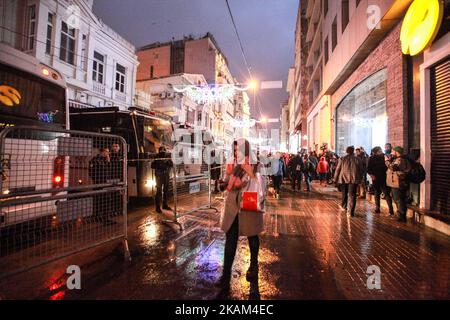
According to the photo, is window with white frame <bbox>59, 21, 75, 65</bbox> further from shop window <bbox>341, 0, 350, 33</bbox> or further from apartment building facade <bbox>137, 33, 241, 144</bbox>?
apartment building facade <bbox>137, 33, 241, 144</bbox>

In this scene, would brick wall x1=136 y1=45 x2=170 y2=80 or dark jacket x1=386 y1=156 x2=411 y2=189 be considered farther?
brick wall x1=136 y1=45 x2=170 y2=80

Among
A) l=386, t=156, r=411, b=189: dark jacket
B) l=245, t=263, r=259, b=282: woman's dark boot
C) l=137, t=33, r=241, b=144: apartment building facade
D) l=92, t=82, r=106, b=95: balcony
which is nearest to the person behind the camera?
l=245, t=263, r=259, b=282: woman's dark boot

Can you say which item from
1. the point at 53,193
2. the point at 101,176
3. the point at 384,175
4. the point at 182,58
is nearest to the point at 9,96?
the point at 53,193

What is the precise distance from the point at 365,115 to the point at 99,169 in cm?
1137

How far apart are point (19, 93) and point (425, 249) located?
8287mm

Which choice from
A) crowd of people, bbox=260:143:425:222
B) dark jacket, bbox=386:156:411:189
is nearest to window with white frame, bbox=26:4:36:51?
crowd of people, bbox=260:143:425:222

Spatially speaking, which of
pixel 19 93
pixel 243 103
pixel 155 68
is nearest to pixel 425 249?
pixel 19 93

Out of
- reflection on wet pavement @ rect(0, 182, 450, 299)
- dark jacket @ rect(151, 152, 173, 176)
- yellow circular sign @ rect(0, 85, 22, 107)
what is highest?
yellow circular sign @ rect(0, 85, 22, 107)

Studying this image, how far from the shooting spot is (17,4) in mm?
13719

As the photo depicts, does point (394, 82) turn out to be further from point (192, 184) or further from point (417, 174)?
point (192, 184)

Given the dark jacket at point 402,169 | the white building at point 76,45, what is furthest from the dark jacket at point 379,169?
the white building at point 76,45

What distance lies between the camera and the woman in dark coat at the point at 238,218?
11.1 ft

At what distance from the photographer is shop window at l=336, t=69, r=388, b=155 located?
10039 mm

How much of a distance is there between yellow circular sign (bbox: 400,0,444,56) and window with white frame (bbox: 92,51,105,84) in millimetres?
17430
